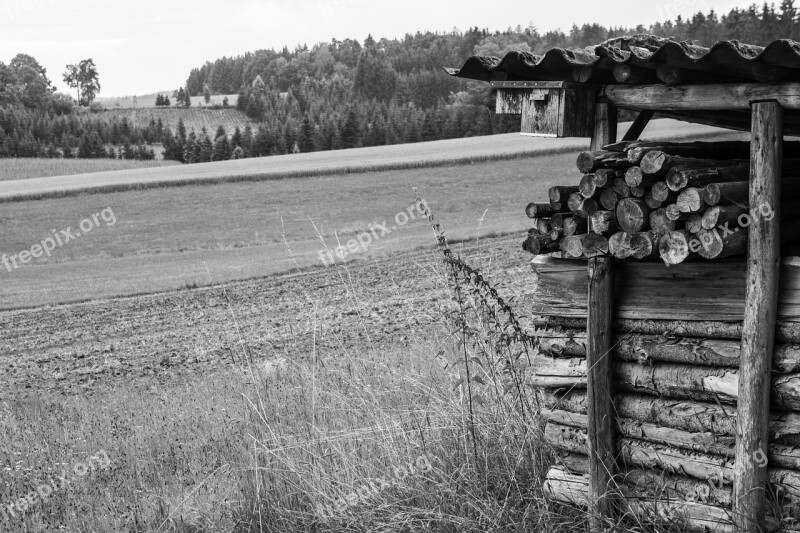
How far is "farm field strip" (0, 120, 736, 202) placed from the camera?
4550 cm

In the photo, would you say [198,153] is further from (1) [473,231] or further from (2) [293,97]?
(1) [473,231]

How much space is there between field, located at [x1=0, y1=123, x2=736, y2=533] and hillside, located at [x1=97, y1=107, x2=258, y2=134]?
8510cm

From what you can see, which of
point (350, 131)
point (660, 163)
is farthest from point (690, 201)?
point (350, 131)

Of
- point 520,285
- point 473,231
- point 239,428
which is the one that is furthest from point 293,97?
point 239,428

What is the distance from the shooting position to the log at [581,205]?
15.8 ft

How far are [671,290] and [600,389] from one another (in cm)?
71

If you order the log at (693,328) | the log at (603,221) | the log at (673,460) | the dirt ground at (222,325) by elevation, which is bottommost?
the dirt ground at (222,325)

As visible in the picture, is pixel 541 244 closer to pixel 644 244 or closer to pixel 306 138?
pixel 644 244

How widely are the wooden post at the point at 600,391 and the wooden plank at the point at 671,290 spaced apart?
133 mm

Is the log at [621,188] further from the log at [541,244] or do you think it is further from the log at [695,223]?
the log at [541,244]

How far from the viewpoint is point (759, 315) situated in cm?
441

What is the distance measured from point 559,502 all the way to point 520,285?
10.5m

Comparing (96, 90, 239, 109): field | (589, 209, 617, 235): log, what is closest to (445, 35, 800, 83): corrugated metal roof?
(589, 209, 617, 235): log

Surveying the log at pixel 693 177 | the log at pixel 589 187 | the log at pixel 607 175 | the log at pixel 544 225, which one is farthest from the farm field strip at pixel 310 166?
the log at pixel 693 177
